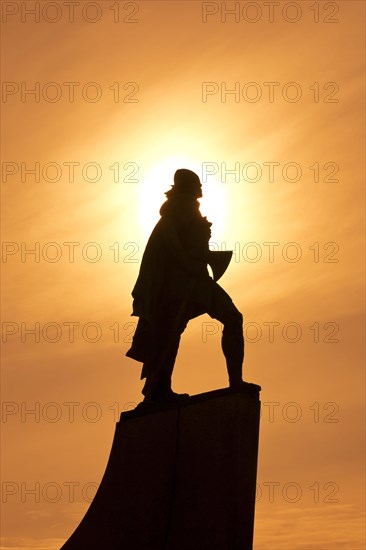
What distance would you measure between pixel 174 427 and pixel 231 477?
1188 mm

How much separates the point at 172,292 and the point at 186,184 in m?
1.60

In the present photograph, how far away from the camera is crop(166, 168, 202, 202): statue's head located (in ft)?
66.0

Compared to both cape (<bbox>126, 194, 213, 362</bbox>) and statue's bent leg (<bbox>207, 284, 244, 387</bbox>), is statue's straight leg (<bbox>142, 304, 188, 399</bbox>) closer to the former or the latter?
cape (<bbox>126, 194, 213, 362</bbox>)

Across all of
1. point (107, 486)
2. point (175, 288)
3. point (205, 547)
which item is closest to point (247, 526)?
point (205, 547)

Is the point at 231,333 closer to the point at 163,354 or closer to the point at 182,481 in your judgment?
the point at 163,354

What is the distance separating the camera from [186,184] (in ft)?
66.1

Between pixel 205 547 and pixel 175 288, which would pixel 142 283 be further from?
pixel 205 547

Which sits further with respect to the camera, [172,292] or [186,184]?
[186,184]

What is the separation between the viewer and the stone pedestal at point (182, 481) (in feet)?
60.1

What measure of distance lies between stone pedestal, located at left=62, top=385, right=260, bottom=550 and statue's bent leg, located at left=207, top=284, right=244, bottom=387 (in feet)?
1.25

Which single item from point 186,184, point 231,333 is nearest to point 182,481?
point 231,333

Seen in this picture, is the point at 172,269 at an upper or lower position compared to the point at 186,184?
lower

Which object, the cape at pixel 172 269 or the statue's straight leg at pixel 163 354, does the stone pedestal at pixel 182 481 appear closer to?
the statue's straight leg at pixel 163 354

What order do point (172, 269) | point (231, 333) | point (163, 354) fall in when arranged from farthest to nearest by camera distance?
point (172, 269) → point (163, 354) → point (231, 333)
